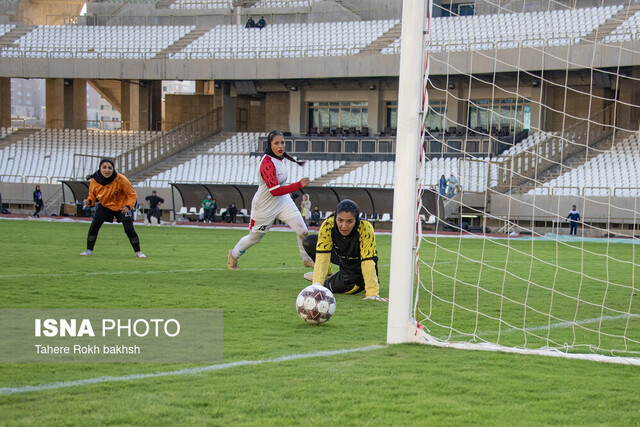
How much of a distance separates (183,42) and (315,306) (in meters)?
41.3

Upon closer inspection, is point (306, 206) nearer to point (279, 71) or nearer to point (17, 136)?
point (279, 71)

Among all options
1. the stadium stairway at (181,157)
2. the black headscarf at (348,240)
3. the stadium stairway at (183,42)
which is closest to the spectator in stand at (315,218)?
the stadium stairway at (181,157)

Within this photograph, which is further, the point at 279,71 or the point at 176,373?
the point at 279,71

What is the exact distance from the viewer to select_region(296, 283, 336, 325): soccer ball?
21.1 ft

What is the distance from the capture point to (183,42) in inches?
1796

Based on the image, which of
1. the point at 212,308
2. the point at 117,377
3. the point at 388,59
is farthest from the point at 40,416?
the point at 388,59

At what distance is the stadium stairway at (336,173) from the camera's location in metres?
36.0

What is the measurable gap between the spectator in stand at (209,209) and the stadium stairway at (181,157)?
615 centimetres

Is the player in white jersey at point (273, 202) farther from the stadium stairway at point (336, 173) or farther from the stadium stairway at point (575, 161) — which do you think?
the stadium stairway at point (336, 173)

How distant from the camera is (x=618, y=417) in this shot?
3740 mm

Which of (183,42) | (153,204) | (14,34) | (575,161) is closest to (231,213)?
(153,204)

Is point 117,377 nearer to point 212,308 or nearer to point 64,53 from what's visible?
point 212,308

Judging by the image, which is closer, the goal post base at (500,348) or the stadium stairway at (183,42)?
the goal post base at (500,348)

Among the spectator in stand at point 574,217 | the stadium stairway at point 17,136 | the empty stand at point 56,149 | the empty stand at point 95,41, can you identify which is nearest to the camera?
the spectator in stand at point 574,217
